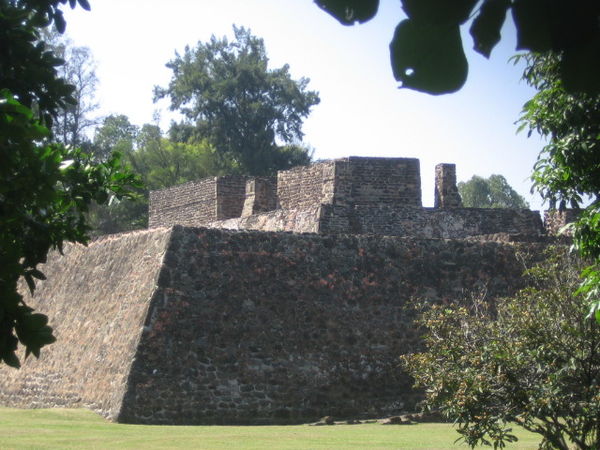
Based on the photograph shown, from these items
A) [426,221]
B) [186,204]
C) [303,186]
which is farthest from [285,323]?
[186,204]

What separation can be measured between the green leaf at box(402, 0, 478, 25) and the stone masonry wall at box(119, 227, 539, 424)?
43.0 ft

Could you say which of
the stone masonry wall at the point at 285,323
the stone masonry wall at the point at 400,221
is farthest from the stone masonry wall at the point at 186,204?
the stone masonry wall at the point at 285,323

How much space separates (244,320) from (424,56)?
14.1m

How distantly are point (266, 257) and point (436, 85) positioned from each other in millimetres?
14826

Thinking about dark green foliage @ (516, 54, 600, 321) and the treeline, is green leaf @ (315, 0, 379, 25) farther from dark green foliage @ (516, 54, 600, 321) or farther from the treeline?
the treeline

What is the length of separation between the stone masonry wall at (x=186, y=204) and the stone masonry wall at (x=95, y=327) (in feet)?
19.4

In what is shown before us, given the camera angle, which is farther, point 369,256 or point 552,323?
point 369,256

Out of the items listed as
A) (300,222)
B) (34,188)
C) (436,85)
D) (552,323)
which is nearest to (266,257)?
(300,222)

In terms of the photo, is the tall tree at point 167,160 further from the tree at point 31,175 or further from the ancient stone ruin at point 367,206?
the tree at point 31,175

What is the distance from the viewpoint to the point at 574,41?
1538 mm

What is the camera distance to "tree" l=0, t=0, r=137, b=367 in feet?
12.3

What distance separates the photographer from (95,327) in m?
16.9

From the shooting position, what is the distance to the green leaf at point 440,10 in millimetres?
1558

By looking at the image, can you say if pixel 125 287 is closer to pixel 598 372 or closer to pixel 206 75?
pixel 598 372
